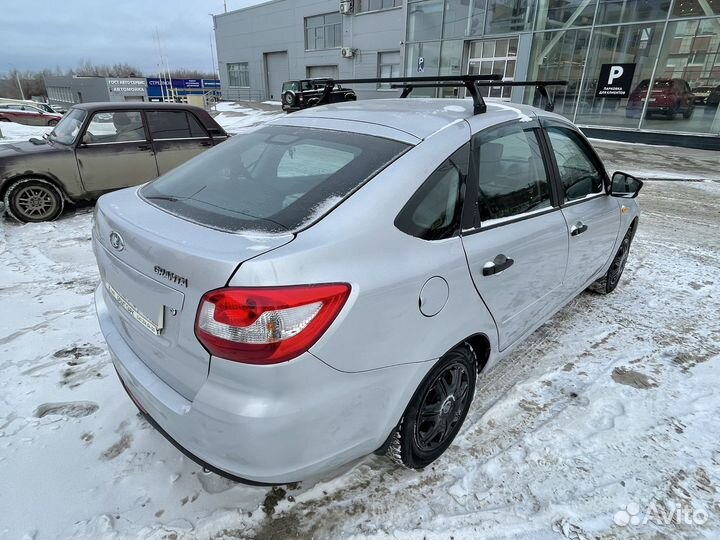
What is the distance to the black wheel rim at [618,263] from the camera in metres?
3.90

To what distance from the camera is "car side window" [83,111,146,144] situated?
6.15 meters

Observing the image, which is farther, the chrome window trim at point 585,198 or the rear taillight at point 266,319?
the chrome window trim at point 585,198

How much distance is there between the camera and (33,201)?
233 inches

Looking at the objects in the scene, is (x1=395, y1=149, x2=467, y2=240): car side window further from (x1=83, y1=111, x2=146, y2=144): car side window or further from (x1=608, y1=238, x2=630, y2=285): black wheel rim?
(x1=83, y1=111, x2=146, y2=144): car side window

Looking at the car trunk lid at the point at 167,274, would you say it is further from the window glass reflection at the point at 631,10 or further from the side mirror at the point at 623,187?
Result: the window glass reflection at the point at 631,10

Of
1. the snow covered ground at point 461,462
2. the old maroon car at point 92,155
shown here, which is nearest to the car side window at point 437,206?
the snow covered ground at point 461,462

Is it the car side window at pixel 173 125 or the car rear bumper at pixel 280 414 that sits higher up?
the car side window at pixel 173 125

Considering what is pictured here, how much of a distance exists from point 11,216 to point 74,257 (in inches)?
83.1

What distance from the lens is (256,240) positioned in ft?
4.84

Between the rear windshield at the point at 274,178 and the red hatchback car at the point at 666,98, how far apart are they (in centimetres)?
1766

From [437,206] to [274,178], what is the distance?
2.51 ft

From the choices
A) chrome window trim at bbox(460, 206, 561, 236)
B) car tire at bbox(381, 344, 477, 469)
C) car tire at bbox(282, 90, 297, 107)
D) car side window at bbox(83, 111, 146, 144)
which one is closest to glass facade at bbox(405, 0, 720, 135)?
car tire at bbox(282, 90, 297, 107)

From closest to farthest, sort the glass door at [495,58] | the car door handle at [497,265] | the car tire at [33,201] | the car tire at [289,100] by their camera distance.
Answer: the car door handle at [497,265], the car tire at [33,201], the glass door at [495,58], the car tire at [289,100]

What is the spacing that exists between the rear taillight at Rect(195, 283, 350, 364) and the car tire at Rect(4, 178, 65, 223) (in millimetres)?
6037
